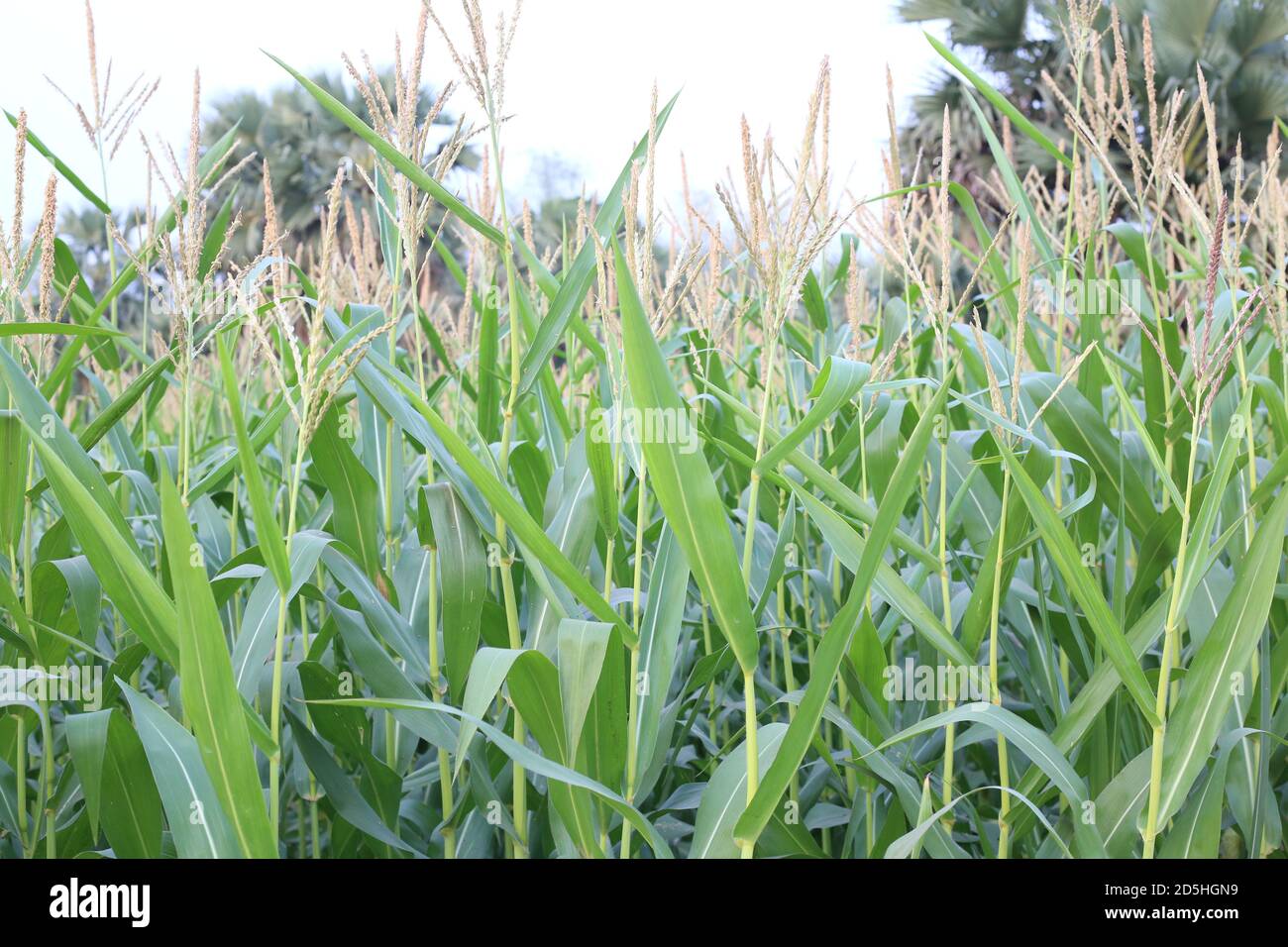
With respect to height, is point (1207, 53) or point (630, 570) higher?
point (1207, 53)

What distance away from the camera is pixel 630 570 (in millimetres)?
1839

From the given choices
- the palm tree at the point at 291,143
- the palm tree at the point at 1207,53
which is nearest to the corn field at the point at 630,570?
the palm tree at the point at 1207,53

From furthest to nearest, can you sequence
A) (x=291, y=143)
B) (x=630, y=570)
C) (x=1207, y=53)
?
(x=291, y=143)
(x=1207, y=53)
(x=630, y=570)

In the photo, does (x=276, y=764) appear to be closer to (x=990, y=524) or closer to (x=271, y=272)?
(x=271, y=272)

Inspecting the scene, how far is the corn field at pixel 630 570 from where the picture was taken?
3.76 feet

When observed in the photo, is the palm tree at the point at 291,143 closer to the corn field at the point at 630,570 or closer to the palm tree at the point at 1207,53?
the palm tree at the point at 1207,53

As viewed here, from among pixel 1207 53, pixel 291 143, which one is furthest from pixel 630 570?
pixel 291 143

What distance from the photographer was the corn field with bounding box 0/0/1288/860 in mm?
1147

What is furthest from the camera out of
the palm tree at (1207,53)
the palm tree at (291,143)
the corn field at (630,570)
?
the palm tree at (291,143)

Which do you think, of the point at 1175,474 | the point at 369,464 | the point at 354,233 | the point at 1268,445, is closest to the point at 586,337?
the point at 369,464

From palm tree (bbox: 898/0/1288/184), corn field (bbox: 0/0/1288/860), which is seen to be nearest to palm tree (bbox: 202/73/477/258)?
palm tree (bbox: 898/0/1288/184)

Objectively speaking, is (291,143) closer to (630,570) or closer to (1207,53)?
(1207,53)

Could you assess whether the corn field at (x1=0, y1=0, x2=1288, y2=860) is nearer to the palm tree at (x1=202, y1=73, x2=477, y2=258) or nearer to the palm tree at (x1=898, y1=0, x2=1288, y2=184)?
the palm tree at (x1=898, y1=0, x2=1288, y2=184)
